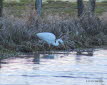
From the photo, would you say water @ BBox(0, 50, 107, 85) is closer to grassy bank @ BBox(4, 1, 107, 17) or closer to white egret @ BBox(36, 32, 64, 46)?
white egret @ BBox(36, 32, 64, 46)

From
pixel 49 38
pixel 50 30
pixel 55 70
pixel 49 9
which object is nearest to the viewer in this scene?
pixel 55 70

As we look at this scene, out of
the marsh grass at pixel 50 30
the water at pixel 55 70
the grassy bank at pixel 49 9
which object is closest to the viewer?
the water at pixel 55 70

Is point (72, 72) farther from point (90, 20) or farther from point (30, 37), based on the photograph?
point (90, 20)

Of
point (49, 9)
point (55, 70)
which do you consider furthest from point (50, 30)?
point (49, 9)

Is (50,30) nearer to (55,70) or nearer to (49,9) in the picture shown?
(55,70)

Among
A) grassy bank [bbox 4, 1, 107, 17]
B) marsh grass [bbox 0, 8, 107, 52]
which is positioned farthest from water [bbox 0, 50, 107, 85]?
grassy bank [bbox 4, 1, 107, 17]

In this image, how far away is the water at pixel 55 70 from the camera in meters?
13.2

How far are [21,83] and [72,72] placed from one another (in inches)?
101

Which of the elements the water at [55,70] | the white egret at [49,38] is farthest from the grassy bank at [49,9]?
the water at [55,70]

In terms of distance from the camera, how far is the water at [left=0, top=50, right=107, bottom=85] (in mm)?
13188

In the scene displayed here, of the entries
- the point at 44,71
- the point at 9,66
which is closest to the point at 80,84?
the point at 44,71

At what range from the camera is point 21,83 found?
1273 cm

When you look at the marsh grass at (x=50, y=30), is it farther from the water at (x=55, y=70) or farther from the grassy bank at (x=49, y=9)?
the water at (x=55, y=70)

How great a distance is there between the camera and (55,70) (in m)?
15.4
